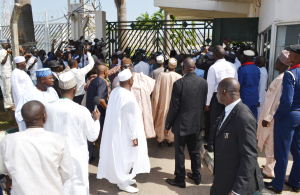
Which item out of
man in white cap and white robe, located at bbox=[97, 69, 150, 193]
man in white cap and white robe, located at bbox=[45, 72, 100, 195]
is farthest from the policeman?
man in white cap and white robe, located at bbox=[45, 72, 100, 195]

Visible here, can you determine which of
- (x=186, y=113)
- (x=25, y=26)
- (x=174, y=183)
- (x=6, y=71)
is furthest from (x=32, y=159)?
(x=25, y=26)

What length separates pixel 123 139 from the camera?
3781mm

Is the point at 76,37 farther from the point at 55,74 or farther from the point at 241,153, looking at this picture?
the point at 241,153

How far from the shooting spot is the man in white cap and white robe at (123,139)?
369 cm

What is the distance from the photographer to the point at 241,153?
2.15 meters

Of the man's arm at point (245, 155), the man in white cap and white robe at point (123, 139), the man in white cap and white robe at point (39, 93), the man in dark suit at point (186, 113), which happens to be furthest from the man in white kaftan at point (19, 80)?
the man's arm at point (245, 155)

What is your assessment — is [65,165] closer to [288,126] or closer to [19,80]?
[288,126]

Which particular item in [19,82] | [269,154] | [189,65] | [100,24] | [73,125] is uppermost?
[100,24]

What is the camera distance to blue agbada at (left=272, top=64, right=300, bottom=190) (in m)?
3.35

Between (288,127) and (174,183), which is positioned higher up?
(288,127)

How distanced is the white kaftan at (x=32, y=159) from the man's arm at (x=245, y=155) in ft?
4.84

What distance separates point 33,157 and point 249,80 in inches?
172

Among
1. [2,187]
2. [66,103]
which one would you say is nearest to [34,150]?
[66,103]

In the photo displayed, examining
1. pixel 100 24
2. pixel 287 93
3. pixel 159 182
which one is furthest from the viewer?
pixel 100 24
